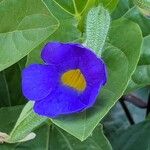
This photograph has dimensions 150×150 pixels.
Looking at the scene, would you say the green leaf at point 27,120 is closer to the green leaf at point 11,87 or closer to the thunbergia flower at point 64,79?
the thunbergia flower at point 64,79

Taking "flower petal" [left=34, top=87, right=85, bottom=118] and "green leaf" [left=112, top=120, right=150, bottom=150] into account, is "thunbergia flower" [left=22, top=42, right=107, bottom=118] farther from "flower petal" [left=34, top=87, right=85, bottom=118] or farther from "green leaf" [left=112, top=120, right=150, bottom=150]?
"green leaf" [left=112, top=120, right=150, bottom=150]

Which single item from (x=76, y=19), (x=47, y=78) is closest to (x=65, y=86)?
(x=47, y=78)

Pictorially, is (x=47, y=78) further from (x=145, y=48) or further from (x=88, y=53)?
(x=145, y=48)

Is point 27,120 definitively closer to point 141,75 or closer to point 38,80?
point 38,80

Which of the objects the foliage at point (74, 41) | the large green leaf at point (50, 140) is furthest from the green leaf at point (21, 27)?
the large green leaf at point (50, 140)

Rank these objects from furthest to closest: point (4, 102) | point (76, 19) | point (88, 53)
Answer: point (4, 102) → point (76, 19) → point (88, 53)

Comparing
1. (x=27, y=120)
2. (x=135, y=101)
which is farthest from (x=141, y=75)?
(x=135, y=101)
